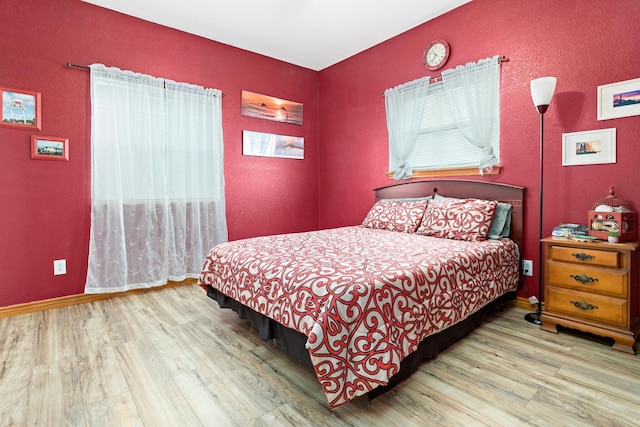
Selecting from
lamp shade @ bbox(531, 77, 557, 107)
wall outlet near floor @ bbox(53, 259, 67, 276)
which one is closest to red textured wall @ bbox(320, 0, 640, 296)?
lamp shade @ bbox(531, 77, 557, 107)

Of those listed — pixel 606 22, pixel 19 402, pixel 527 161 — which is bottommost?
pixel 19 402

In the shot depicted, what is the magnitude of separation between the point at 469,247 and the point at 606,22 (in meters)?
1.85

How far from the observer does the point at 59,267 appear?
110 inches

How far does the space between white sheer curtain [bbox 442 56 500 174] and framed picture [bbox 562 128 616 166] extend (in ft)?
1.71

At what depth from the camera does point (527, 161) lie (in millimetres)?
2666

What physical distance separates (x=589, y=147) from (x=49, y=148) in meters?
4.27

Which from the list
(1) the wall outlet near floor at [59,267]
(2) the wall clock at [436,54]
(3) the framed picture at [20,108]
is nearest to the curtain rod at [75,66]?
(3) the framed picture at [20,108]

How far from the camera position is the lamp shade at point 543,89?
2.28m

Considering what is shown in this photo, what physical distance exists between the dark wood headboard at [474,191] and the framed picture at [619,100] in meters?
0.74

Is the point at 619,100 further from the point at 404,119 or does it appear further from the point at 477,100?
the point at 404,119

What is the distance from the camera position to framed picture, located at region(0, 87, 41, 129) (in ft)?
8.30

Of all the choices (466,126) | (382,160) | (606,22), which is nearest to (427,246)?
(466,126)

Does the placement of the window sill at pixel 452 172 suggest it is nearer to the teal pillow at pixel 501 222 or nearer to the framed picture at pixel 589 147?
the teal pillow at pixel 501 222

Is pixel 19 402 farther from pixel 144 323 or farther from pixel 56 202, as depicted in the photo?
pixel 56 202
